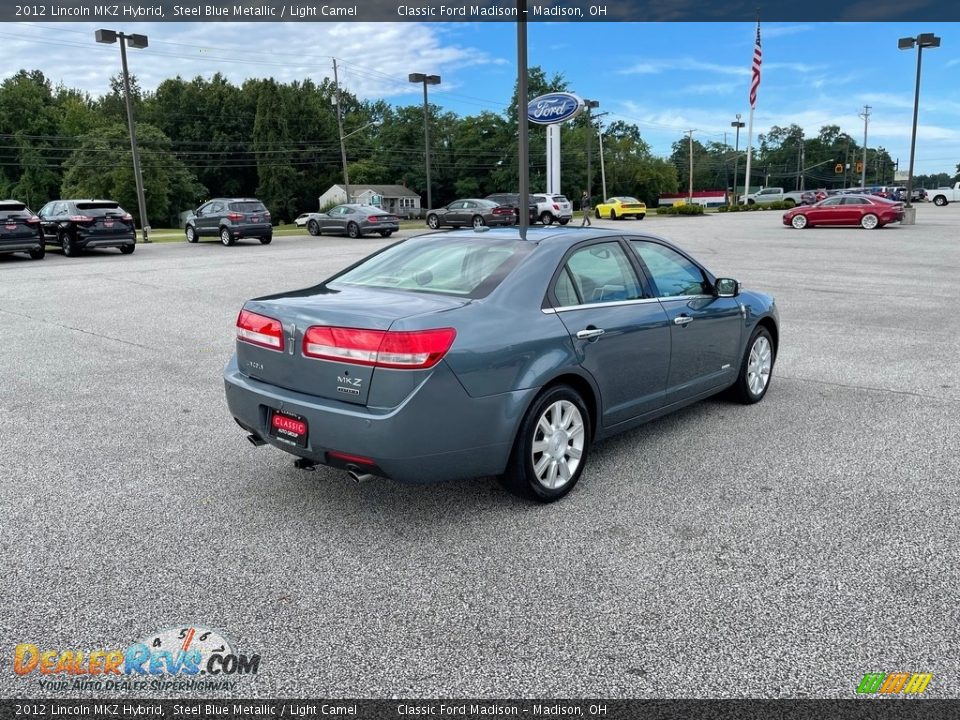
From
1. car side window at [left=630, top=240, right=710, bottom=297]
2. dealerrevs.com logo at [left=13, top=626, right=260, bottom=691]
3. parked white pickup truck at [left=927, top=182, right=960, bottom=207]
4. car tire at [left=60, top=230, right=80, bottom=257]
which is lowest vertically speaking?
dealerrevs.com logo at [left=13, top=626, right=260, bottom=691]

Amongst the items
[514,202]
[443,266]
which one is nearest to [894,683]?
[443,266]

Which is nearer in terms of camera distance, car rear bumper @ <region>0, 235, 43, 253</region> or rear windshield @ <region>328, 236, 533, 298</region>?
rear windshield @ <region>328, 236, 533, 298</region>

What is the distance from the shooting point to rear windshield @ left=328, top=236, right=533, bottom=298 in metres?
4.45

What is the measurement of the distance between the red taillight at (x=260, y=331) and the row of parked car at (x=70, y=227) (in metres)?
19.7

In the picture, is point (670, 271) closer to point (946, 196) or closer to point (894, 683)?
point (894, 683)

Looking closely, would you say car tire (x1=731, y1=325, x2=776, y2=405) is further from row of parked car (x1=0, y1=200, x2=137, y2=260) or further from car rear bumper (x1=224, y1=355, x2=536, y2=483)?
row of parked car (x1=0, y1=200, x2=137, y2=260)

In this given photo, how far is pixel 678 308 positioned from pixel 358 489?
2.43 metres

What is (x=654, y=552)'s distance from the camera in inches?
148

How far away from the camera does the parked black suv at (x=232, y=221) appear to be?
90.6 feet

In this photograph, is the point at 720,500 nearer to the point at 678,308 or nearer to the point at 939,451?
the point at 678,308

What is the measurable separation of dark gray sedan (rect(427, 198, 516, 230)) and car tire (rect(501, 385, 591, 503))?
31.2 meters

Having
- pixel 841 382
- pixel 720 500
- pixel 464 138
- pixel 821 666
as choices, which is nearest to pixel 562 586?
pixel 821 666

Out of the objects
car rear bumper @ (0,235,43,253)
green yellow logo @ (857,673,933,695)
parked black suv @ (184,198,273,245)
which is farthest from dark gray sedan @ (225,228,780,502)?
parked black suv @ (184,198,273,245)

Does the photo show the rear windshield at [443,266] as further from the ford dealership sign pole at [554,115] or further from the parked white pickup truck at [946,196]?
the parked white pickup truck at [946,196]
